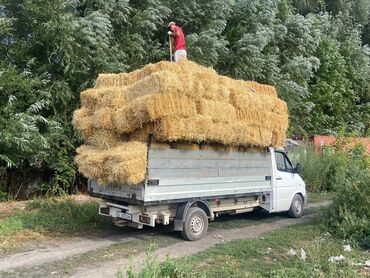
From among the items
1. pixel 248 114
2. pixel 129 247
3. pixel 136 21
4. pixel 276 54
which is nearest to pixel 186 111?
pixel 248 114

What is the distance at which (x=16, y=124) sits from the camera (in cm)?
1145

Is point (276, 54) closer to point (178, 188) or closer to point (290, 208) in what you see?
point (290, 208)

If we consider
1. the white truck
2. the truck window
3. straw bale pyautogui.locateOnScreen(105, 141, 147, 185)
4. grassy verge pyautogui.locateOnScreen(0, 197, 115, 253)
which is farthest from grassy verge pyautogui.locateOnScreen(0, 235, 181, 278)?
the truck window

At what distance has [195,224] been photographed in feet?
29.5

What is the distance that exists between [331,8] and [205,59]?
64.4 ft

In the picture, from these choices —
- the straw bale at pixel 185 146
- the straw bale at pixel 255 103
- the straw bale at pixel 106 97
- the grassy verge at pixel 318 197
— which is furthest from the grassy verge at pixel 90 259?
the grassy verge at pixel 318 197

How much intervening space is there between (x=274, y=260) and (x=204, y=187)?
7.61ft

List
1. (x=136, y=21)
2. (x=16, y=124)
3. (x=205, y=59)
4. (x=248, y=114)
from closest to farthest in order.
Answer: (x=248, y=114)
(x=16, y=124)
(x=136, y=21)
(x=205, y=59)

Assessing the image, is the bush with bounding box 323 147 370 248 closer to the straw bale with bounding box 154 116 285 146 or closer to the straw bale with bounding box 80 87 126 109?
the straw bale with bounding box 154 116 285 146

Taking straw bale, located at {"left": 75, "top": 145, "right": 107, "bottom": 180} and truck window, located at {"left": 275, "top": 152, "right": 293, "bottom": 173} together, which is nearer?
straw bale, located at {"left": 75, "top": 145, "right": 107, "bottom": 180}

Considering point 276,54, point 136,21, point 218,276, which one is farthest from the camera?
point 276,54

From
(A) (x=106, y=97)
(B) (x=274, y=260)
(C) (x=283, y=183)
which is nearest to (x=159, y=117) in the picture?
(A) (x=106, y=97)

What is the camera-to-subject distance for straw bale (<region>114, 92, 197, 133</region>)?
26.1 feet

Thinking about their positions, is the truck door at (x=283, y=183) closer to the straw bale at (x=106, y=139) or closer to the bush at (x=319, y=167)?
the straw bale at (x=106, y=139)
